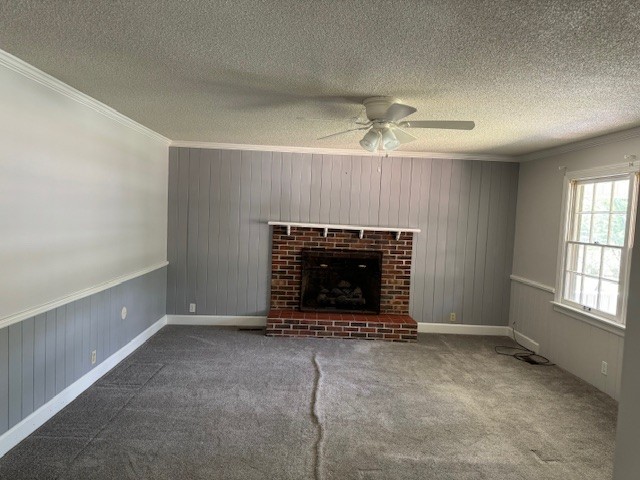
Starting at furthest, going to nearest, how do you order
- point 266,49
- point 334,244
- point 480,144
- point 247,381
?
point 334,244, point 480,144, point 247,381, point 266,49

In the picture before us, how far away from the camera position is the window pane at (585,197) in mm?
4246

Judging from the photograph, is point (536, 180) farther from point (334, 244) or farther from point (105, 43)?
point (105, 43)

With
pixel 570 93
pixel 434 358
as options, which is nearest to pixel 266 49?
pixel 570 93

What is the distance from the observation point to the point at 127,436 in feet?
9.04

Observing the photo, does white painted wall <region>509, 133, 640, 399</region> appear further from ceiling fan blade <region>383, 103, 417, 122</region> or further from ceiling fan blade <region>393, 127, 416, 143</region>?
ceiling fan blade <region>383, 103, 417, 122</region>

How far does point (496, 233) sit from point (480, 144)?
146 cm

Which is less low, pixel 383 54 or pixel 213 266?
pixel 383 54

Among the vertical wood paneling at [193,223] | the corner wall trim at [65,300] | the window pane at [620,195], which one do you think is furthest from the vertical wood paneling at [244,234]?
the window pane at [620,195]

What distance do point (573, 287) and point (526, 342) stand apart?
1.08m

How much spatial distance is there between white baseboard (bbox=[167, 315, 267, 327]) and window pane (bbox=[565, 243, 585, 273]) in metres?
3.74

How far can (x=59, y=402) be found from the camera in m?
3.07

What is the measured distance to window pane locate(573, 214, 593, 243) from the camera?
4.22 meters

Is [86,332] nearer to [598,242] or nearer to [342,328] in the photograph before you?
[342,328]

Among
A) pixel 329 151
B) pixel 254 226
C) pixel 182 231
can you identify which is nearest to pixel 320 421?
pixel 254 226
